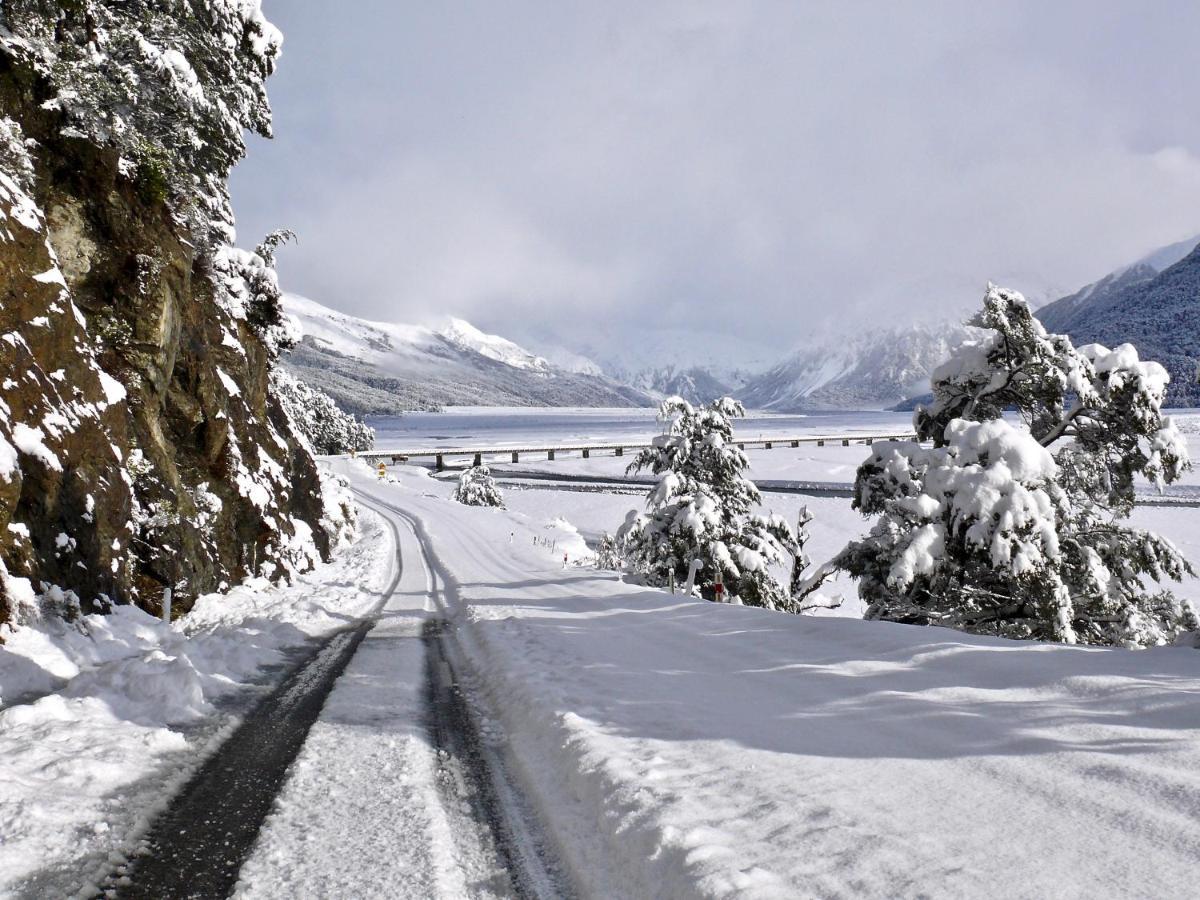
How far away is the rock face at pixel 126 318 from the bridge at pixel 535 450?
248 ft

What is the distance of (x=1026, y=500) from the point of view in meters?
9.48

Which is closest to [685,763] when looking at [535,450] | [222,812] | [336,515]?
[222,812]

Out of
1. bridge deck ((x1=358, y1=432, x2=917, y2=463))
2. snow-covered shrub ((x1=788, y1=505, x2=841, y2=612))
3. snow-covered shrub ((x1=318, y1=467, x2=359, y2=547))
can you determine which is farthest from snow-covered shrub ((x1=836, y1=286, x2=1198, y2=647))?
bridge deck ((x1=358, y1=432, x2=917, y2=463))

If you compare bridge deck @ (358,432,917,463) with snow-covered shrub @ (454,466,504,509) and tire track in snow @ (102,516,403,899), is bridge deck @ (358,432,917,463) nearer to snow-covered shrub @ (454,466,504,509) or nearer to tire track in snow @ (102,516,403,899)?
snow-covered shrub @ (454,466,504,509)

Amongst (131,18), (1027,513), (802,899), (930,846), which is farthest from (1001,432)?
(131,18)

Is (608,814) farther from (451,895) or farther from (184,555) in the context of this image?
(184,555)

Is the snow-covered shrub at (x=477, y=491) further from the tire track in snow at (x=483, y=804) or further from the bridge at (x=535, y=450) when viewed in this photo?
the tire track in snow at (x=483, y=804)

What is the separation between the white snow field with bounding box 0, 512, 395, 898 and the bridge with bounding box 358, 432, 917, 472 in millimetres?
80433

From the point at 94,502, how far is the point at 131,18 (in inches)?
364

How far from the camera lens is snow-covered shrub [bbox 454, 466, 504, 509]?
57.6 m

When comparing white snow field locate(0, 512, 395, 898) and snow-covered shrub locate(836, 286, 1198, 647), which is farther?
snow-covered shrub locate(836, 286, 1198, 647)

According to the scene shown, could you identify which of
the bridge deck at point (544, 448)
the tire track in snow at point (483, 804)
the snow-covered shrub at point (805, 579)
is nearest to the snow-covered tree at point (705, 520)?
the snow-covered shrub at point (805, 579)

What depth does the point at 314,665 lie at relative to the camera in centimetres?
842

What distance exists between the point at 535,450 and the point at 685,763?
10941 cm
